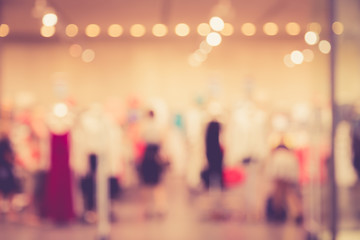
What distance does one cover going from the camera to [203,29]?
1241 cm

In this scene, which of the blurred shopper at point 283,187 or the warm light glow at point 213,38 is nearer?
the blurred shopper at point 283,187

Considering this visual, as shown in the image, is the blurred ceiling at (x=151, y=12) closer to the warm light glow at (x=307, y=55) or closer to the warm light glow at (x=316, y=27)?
the warm light glow at (x=307, y=55)

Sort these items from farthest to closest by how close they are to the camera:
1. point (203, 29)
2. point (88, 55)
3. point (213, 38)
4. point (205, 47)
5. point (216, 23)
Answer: point (88, 55)
point (205, 47)
point (213, 38)
point (203, 29)
point (216, 23)

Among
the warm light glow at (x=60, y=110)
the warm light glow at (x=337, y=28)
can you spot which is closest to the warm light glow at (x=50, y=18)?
the warm light glow at (x=60, y=110)

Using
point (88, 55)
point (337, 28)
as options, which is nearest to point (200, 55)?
point (88, 55)

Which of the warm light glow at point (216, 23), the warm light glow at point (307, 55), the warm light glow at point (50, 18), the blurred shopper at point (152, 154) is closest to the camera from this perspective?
the blurred shopper at point (152, 154)

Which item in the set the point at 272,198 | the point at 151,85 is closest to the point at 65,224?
the point at 272,198

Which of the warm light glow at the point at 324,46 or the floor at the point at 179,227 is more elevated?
the warm light glow at the point at 324,46

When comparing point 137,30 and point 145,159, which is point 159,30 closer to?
point 137,30

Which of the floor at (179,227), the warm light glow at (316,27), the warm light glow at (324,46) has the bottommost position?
the floor at (179,227)

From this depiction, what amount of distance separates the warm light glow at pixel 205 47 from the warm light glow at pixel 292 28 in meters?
1.83

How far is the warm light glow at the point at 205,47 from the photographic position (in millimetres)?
13094

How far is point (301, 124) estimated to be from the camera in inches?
357

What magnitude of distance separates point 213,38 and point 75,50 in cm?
366
